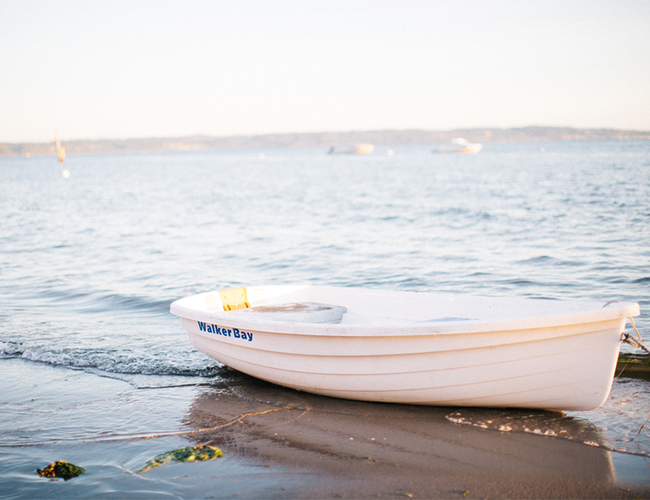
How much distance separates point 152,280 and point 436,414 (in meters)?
8.76

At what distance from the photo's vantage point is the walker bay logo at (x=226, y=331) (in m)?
5.59

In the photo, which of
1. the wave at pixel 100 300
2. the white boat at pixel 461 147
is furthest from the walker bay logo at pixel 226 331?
the white boat at pixel 461 147

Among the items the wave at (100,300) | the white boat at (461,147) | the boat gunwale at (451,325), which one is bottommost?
the wave at (100,300)

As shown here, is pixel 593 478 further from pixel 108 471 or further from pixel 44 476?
pixel 44 476

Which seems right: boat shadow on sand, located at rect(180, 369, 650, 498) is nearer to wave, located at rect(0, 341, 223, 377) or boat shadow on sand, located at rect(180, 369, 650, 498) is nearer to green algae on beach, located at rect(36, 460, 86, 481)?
green algae on beach, located at rect(36, 460, 86, 481)

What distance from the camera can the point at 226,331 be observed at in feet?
18.8

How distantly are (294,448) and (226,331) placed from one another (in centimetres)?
165

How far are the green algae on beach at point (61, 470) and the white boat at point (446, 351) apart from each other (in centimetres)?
195

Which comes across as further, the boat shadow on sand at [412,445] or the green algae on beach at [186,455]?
the green algae on beach at [186,455]

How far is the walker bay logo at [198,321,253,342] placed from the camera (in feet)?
18.3

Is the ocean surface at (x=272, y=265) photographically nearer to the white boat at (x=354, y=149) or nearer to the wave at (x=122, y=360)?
the wave at (x=122, y=360)

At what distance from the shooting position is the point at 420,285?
1126 centimetres

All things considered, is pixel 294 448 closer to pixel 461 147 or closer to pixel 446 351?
pixel 446 351

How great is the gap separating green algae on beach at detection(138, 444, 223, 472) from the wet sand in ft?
0.25
